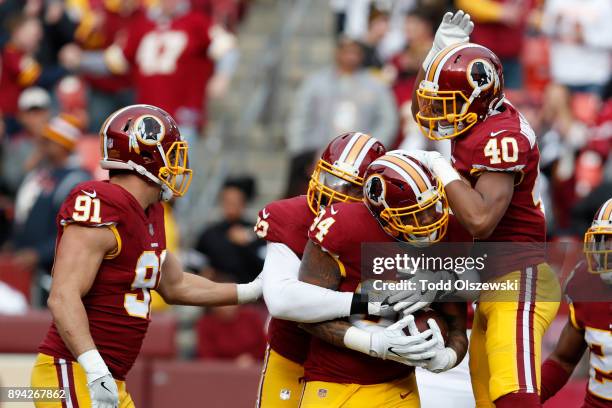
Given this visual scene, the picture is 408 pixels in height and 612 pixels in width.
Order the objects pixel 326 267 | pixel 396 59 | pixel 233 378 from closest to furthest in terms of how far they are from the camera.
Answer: pixel 326 267 → pixel 233 378 → pixel 396 59

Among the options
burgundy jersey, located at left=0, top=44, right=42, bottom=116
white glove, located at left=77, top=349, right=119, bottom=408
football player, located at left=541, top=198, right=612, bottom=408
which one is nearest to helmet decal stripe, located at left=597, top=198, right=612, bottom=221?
football player, located at left=541, top=198, right=612, bottom=408

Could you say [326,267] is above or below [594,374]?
above

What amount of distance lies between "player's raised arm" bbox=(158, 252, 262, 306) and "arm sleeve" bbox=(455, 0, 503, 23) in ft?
19.5

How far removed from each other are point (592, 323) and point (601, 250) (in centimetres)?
34

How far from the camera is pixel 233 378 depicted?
30.0 ft

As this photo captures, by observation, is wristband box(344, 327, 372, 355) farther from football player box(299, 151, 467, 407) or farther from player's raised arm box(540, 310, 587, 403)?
player's raised arm box(540, 310, 587, 403)

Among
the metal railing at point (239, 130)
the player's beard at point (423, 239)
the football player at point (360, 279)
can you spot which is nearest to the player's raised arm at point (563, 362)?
the football player at point (360, 279)

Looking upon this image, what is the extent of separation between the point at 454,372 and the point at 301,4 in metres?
7.56

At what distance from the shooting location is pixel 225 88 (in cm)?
1161

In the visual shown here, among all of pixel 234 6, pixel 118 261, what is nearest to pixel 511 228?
pixel 118 261

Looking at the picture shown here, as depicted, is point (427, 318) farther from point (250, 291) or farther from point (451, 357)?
point (250, 291)

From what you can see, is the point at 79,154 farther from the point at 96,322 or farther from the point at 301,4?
the point at 96,322

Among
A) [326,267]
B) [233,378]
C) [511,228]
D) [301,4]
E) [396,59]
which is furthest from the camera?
[301,4]

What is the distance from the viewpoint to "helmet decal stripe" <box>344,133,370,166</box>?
18.7ft
